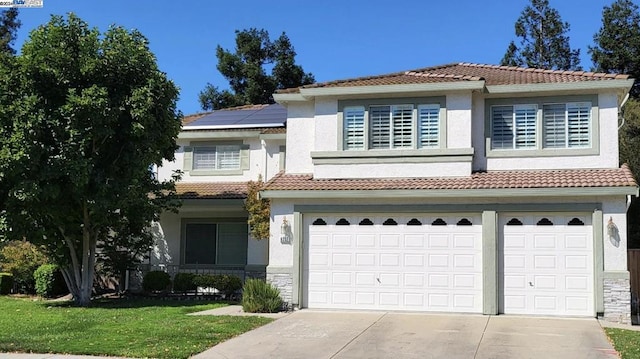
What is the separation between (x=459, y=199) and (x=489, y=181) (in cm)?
83

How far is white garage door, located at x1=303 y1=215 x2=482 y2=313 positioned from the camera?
1616 cm

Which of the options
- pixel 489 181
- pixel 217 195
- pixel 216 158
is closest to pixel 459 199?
pixel 489 181

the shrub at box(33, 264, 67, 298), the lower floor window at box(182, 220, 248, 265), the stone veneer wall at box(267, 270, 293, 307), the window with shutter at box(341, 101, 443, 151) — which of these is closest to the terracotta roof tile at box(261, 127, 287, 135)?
the lower floor window at box(182, 220, 248, 265)

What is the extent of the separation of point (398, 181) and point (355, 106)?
2287mm

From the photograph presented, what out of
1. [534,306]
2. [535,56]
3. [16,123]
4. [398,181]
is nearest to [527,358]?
[534,306]

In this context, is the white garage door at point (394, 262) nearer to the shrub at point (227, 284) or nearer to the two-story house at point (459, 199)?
the two-story house at point (459, 199)

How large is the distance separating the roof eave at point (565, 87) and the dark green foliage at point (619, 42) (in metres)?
24.6

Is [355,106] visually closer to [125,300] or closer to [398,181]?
[398,181]

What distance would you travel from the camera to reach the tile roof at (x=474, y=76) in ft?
55.4

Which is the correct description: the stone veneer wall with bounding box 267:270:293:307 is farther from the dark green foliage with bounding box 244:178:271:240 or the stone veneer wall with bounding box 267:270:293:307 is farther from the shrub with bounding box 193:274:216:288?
the shrub with bounding box 193:274:216:288

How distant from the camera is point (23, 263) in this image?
22.2 m

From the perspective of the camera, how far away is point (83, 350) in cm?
1159

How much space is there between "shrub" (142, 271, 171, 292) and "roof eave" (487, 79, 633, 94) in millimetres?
11340

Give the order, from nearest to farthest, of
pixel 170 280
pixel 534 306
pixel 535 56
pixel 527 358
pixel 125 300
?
pixel 527 358 < pixel 534 306 < pixel 125 300 < pixel 170 280 < pixel 535 56
